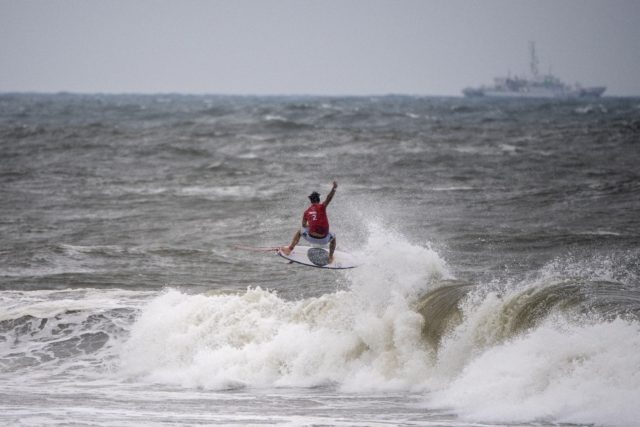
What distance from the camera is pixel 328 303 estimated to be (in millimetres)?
13695

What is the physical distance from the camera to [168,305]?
14758 mm

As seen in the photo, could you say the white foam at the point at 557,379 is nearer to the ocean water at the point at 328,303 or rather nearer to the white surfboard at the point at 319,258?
the ocean water at the point at 328,303

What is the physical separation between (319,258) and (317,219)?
3.09ft

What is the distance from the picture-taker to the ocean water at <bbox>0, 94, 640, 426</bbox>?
1030 centimetres

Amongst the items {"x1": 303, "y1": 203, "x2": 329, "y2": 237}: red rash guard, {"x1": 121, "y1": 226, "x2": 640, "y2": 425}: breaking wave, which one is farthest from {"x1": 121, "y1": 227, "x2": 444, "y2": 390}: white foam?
{"x1": 303, "y1": 203, "x2": 329, "y2": 237}: red rash guard

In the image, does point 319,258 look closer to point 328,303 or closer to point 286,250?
point 286,250

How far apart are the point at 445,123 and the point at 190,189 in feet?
136

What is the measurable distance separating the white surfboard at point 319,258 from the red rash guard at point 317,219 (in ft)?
1.79

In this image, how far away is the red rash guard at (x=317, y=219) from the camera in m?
15.2

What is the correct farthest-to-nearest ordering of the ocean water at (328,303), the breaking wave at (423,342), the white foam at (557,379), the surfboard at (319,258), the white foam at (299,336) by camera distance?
the surfboard at (319,258) < the white foam at (299,336) < the ocean water at (328,303) < the breaking wave at (423,342) < the white foam at (557,379)

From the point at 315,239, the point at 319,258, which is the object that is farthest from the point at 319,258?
the point at 315,239

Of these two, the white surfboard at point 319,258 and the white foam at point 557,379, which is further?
the white surfboard at point 319,258

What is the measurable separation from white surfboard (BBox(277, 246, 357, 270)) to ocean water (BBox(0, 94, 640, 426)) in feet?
1.97

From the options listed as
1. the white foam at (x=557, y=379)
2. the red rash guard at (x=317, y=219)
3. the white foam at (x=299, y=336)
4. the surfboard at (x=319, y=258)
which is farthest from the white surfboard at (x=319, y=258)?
the white foam at (x=557, y=379)
